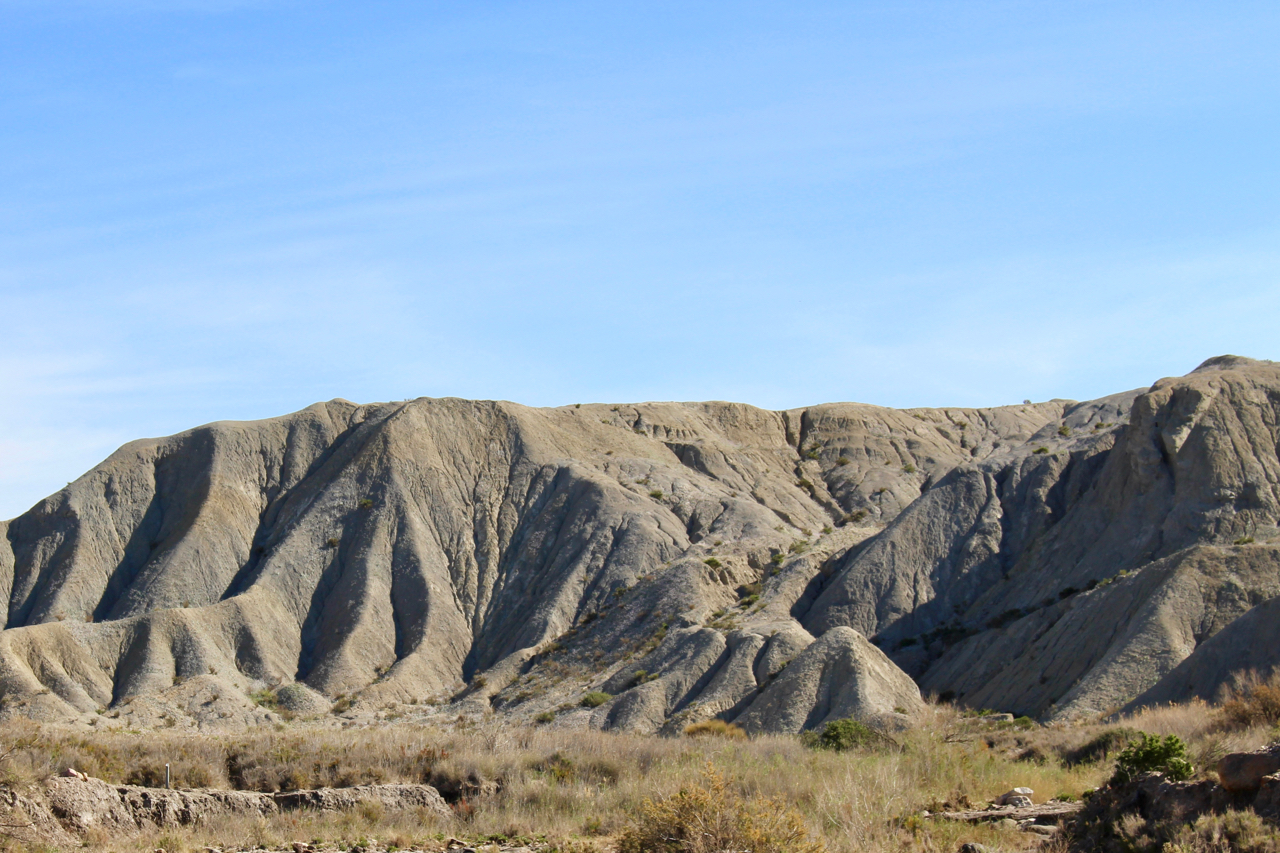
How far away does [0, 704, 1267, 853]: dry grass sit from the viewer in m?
15.9

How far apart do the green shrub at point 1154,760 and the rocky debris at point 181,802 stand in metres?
10.6

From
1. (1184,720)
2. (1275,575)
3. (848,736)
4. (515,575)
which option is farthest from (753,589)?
(1184,720)

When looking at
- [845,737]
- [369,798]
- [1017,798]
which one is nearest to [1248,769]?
[1017,798]

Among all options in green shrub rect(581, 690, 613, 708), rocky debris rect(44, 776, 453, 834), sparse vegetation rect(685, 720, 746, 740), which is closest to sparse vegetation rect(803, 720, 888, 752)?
sparse vegetation rect(685, 720, 746, 740)

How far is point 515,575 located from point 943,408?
42.9 m

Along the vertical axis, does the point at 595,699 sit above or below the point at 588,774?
below

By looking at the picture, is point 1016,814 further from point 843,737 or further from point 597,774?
point 843,737

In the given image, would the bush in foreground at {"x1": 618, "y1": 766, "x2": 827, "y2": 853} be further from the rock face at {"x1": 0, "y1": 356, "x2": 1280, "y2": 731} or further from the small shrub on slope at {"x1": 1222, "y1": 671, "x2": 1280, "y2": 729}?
the rock face at {"x1": 0, "y1": 356, "x2": 1280, "y2": 731}

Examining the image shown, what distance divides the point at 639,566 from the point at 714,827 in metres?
48.2

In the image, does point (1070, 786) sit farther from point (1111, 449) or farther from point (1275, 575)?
point (1111, 449)

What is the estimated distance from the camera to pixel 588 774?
22000mm

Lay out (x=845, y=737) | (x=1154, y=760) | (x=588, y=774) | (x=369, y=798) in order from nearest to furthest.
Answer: (x=1154, y=760)
(x=369, y=798)
(x=588, y=774)
(x=845, y=737)

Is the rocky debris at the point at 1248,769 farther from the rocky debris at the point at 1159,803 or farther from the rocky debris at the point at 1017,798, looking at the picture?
the rocky debris at the point at 1017,798

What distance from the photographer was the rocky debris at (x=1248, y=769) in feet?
42.9
